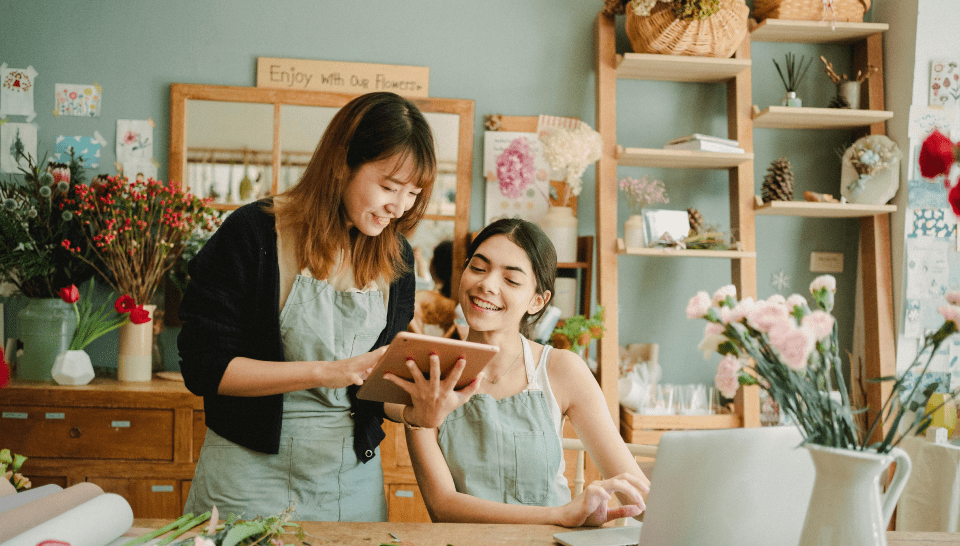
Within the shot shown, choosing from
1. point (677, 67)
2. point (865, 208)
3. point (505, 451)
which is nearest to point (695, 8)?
point (677, 67)

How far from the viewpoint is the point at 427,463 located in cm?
144

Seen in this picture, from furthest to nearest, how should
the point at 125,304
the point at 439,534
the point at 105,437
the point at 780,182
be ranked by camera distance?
the point at 780,182 → the point at 125,304 → the point at 105,437 → the point at 439,534

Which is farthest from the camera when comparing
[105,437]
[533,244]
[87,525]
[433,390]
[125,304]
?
[125,304]

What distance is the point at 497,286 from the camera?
156cm

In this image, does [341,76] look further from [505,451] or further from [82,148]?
[505,451]

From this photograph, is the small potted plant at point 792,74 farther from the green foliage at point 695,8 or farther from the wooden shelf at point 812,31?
the green foliage at point 695,8

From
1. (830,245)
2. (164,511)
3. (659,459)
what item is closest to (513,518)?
(659,459)

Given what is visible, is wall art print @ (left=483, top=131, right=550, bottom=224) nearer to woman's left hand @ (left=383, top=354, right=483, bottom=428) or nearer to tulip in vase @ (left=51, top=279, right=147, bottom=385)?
tulip in vase @ (left=51, top=279, right=147, bottom=385)

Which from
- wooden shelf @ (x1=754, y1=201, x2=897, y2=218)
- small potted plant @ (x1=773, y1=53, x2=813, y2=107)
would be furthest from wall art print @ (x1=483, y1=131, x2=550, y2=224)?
small potted plant @ (x1=773, y1=53, x2=813, y2=107)

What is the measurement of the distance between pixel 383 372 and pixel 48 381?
204 centimetres

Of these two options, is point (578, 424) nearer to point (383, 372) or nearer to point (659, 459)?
point (383, 372)

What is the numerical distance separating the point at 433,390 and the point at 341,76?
212cm

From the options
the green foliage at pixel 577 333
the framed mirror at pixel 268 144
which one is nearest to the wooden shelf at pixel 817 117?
the green foliage at pixel 577 333

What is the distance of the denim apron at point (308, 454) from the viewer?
1.37m
